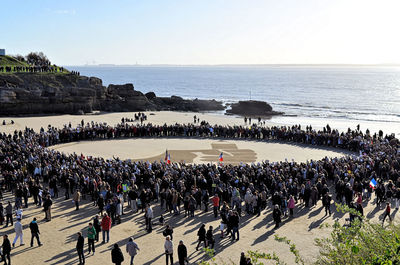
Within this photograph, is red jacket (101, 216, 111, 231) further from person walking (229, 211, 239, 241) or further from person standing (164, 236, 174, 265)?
person walking (229, 211, 239, 241)

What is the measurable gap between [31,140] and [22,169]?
393 inches

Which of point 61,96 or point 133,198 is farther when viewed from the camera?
point 61,96

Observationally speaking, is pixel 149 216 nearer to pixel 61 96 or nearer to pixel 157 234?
pixel 157 234

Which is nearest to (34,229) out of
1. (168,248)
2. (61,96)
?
(168,248)

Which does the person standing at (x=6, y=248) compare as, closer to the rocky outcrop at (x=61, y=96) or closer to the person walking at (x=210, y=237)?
the person walking at (x=210, y=237)

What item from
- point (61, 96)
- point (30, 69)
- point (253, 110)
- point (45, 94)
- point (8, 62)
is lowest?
point (253, 110)

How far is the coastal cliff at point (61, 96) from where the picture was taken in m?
A: 55.5

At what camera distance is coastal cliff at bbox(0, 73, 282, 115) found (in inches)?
2184

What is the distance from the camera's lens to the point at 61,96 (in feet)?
191

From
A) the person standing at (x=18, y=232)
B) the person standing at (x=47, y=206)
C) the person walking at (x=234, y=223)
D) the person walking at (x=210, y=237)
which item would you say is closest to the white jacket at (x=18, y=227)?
the person standing at (x=18, y=232)

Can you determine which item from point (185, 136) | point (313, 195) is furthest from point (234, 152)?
point (313, 195)

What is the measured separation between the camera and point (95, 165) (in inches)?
1013

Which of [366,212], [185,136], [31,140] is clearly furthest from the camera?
[185,136]

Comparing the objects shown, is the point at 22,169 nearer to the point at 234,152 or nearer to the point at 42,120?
the point at 234,152
